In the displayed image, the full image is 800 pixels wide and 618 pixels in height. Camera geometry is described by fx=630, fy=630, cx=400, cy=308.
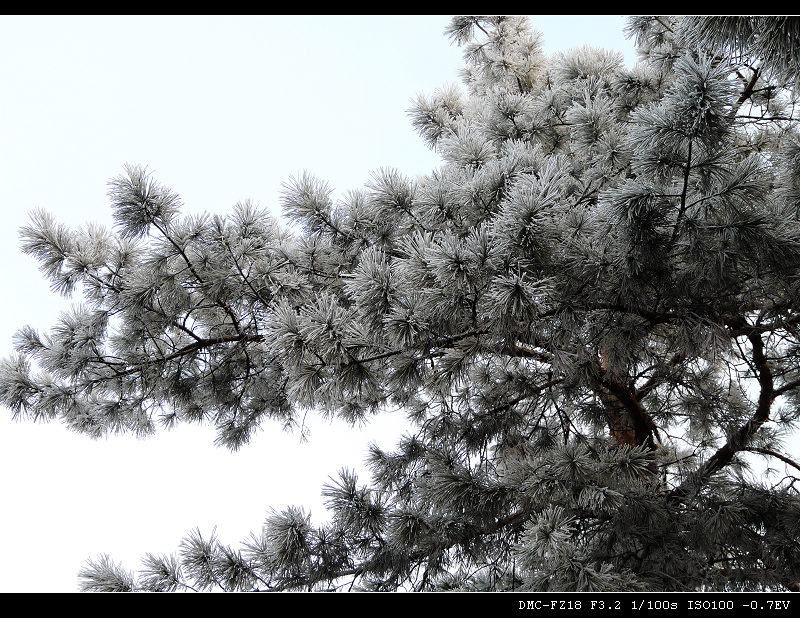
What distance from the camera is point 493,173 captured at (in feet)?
6.06

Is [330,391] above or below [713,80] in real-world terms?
below

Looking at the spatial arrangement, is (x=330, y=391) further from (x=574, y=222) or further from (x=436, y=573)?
(x=436, y=573)

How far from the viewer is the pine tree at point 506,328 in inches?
61.7

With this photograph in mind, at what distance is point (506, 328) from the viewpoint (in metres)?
1.56

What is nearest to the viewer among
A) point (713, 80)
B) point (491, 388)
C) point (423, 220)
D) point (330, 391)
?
point (713, 80)

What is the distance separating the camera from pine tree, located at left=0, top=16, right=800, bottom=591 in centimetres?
157
